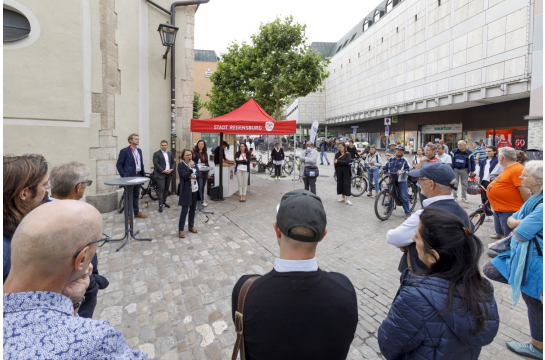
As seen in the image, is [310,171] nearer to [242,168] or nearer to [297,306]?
[242,168]

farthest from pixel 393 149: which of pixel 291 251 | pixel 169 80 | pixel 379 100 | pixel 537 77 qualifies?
pixel 379 100

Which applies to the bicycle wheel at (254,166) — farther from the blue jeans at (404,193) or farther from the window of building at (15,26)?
the window of building at (15,26)

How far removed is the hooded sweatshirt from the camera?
4.85 ft

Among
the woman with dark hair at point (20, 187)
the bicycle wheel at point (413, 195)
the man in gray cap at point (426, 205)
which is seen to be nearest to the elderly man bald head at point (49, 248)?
the woman with dark hair at point (20, 187)

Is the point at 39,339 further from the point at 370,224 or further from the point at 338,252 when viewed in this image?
the point at 370,224

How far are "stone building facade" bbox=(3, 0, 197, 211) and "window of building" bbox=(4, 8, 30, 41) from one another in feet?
0.46

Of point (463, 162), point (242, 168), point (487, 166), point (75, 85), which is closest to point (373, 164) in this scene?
point (463, 162)

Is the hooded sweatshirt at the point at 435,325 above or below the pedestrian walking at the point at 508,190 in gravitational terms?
below

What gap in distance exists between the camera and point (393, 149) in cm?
919

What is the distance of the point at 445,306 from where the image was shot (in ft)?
4.86

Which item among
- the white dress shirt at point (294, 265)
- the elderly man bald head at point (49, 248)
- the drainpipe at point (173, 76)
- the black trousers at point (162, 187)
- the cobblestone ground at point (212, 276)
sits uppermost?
the drainpipe at point (173, 76)

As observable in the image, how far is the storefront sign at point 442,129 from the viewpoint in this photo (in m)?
30.8

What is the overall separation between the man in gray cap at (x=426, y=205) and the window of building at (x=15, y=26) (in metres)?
8.65

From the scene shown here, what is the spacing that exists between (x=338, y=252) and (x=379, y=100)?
1419 inches
